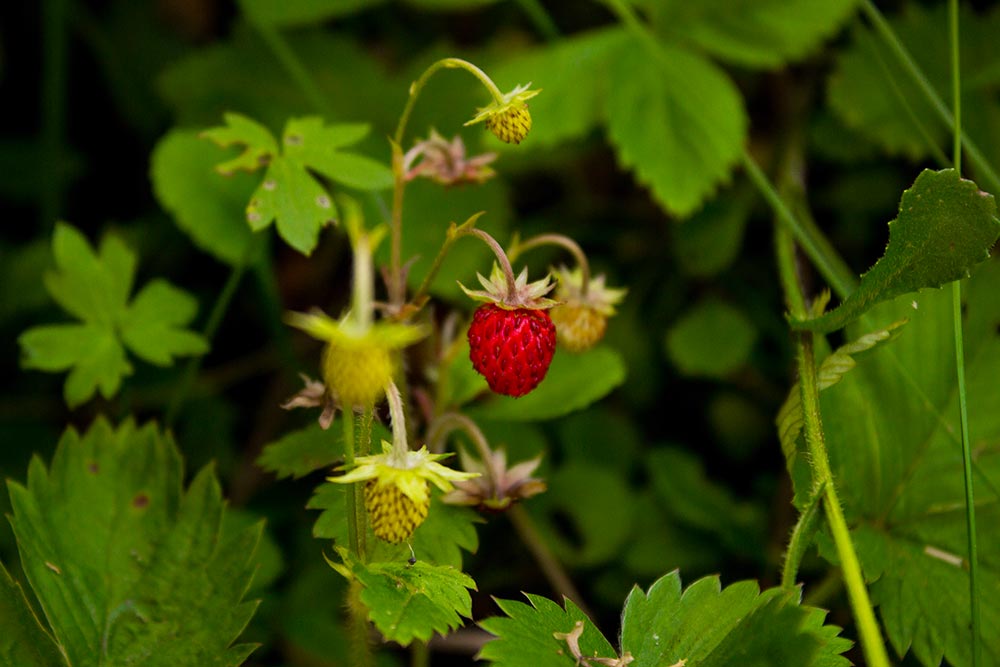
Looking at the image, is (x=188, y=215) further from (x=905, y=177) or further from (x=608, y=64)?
(x=905, y=177)

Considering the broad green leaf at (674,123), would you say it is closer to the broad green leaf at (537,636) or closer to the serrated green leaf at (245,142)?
the serrated green leaf at (245,142)

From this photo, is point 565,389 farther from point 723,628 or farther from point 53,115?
point 53,115

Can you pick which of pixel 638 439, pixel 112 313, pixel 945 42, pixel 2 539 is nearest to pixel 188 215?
pixel 112 313

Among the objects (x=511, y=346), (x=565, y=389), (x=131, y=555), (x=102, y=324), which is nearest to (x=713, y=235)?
(x=565, y=389)

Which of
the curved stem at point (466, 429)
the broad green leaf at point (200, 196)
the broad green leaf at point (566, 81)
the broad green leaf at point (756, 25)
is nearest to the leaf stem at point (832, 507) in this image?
the curved stem at point (466, 429)

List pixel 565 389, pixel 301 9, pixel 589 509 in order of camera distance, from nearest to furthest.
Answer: pixel 565 389 < pixel 589 509 < pixel 301 9

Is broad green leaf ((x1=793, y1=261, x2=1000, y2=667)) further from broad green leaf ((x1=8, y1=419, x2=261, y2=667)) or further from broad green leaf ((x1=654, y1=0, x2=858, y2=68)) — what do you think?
broad green leaf ((x1=8, y1=419, x2=261, y2=667))

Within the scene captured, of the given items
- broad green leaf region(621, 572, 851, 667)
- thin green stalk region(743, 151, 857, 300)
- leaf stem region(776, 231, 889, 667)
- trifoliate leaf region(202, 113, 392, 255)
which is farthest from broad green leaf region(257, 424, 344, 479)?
thin green stalk region(743, 151, 857, 300)
